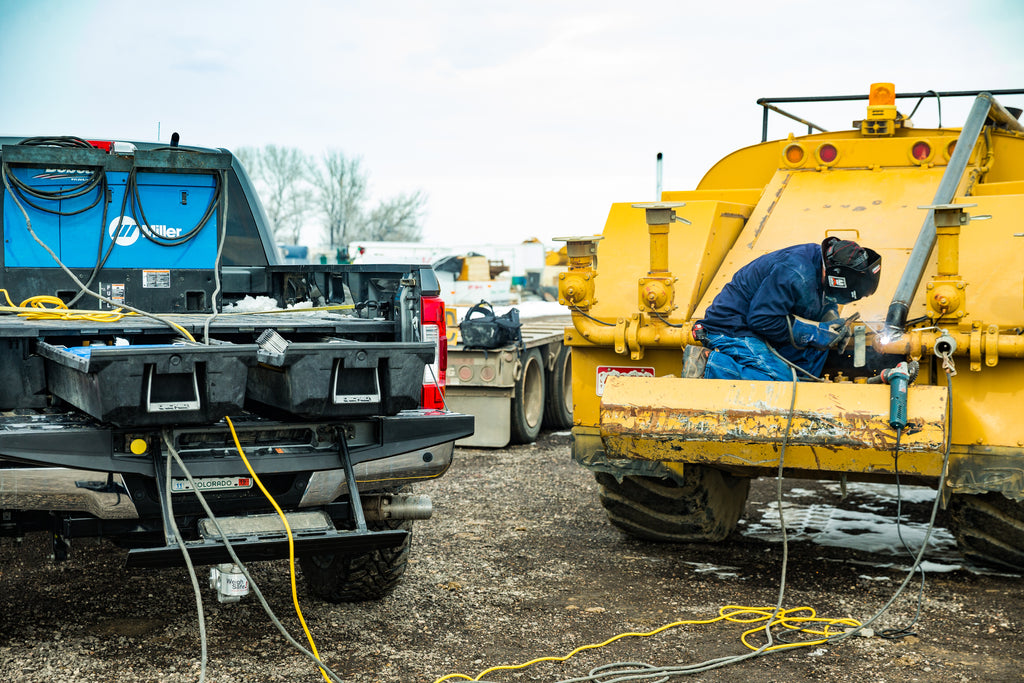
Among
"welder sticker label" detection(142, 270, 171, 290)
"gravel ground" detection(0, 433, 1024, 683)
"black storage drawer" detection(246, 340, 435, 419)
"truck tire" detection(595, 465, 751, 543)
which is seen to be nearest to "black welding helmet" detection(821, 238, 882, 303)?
"truck tire" detection(595, 465, 751, 543)

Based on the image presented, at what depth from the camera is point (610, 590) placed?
5574 mm

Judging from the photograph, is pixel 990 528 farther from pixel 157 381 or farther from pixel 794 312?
pixel 157 381

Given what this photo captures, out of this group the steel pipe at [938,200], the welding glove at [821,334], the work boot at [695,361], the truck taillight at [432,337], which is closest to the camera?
the truck taillight at [432,337]

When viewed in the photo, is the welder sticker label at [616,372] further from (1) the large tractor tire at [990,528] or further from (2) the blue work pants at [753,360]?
(1) the large tractor tire at [990,528]

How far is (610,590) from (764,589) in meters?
0.79

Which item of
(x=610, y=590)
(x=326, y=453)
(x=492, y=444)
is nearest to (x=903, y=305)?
(x=610, y=590)

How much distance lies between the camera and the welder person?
5.31 m

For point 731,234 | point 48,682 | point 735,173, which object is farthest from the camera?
point 735,173

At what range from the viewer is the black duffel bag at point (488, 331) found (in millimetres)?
9938

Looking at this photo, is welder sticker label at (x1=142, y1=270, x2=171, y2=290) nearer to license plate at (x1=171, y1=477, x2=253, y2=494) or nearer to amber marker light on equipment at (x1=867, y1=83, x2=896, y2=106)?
license plate at (x1=171, y1=477, x2=253, y2=494)

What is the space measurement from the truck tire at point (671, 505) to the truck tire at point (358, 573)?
1.55 m

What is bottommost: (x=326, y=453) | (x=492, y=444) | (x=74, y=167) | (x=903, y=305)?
A: (x=492, y=444)

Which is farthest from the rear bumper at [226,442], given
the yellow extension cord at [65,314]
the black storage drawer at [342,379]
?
the yellow extension cord at [65,314]

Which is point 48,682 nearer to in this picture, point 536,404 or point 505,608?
point 505,608
